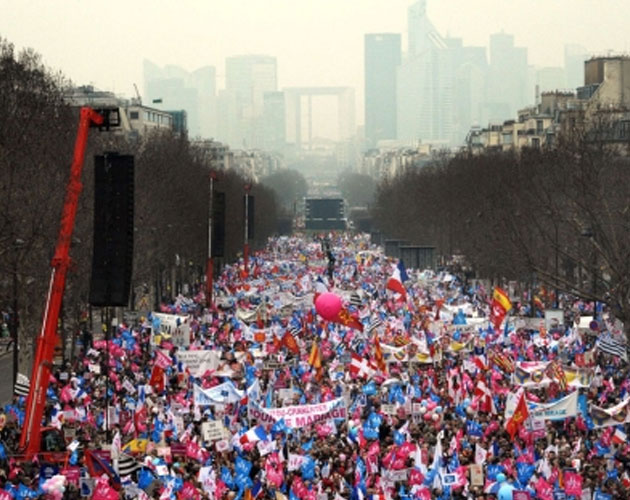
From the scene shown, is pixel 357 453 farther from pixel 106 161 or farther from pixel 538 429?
pixel 106 161

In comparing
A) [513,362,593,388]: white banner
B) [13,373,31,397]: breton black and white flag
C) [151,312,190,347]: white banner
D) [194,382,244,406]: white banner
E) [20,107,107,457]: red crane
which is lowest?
[151,312,190,347]: white banner

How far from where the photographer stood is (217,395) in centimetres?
2988

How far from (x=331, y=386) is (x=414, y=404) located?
3.74 metres

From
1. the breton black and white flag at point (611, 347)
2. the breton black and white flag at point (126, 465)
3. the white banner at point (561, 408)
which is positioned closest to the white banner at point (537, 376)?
the breton black and white flag at point (611, 347)

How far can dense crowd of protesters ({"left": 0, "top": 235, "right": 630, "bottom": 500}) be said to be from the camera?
77.4 ft

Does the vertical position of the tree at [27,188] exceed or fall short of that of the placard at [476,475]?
it exceeds it

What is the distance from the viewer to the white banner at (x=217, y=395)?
2969 cm

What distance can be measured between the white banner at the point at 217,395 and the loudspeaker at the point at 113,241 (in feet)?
15.2

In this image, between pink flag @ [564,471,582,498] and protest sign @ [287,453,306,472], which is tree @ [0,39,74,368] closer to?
protest sign @ [287,453,306,472]

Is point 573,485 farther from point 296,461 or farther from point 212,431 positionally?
point 212,431

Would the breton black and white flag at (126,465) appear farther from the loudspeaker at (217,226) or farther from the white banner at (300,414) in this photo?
the loudspeaker at (217,226)

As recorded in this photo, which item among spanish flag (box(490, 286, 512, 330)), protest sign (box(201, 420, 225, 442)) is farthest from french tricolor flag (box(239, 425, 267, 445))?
spanish flag (box(490, 286, 512, 330))

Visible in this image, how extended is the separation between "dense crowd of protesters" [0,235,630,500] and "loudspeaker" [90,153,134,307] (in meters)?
2.67

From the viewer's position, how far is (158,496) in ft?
74.7
